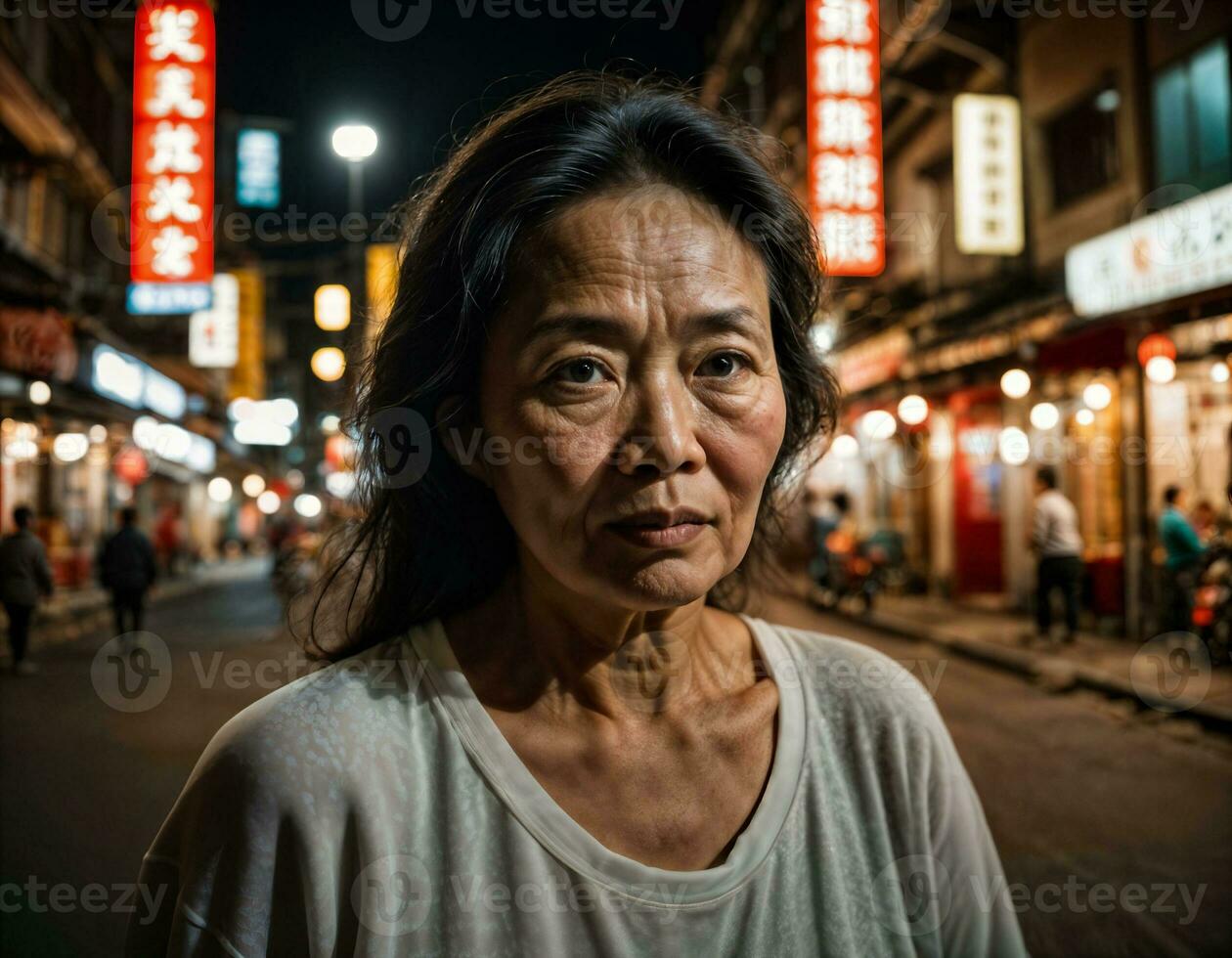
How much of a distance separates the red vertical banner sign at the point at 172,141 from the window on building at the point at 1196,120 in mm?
12324

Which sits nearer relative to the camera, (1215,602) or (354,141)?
(1215,602)

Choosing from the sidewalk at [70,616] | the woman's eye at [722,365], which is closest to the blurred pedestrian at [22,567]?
the sidewalk at [70,616]

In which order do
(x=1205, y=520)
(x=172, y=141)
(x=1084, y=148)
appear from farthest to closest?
(x=1084, y=148) < (x=172, y=141) < (x=1205, y=520)

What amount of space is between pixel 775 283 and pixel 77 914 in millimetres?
4311

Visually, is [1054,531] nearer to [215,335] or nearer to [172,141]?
[172,141]

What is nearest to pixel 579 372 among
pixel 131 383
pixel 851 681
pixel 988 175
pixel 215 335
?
pixel 851 681

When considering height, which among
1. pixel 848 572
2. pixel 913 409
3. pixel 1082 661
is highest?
pixel 913 409

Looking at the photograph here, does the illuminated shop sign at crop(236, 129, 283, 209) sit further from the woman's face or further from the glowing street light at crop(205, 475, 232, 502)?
the woman's face

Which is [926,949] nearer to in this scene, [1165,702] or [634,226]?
[634,226]

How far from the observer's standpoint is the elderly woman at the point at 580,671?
1174mm

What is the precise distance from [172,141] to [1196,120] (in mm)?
12936

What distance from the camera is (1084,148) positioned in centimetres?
1209

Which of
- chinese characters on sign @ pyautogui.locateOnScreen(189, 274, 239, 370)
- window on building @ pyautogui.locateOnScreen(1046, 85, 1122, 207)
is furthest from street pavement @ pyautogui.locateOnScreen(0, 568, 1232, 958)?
chinese characters on sign @ pyautogui.locateOnScreen(189, 274, 239, 370)

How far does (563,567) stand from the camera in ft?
4.12
